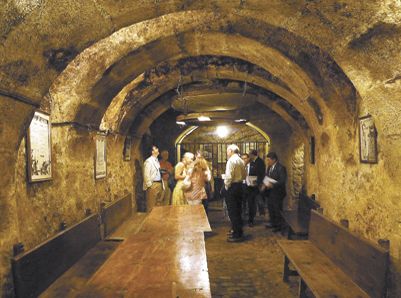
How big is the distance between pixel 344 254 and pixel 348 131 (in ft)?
4.51

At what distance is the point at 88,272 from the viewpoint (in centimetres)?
371

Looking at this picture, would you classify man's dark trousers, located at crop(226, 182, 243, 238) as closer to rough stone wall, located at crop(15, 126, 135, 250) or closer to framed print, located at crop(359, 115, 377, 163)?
rough stone wall, located at crop(15, 126, 135, 250)

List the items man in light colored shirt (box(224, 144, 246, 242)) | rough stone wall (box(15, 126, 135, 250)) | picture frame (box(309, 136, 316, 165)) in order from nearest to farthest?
rough stone wall (box(15, 126, 135, 250)), picture frame (box(309, 136, 316, 165)), man in light colored shirt (box(224, 144, 246, 242))

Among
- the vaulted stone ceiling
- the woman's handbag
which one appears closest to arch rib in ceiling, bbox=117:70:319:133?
the vaulted stone ceiling

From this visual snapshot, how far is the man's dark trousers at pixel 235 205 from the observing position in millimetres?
6750

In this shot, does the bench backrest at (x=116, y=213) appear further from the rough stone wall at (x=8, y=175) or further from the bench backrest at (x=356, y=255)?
the bench backrest at (x=356, y=255)

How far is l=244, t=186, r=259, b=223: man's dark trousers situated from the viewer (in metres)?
8.21

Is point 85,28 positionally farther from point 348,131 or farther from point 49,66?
point 348,131

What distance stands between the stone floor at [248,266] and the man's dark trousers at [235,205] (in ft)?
0.93

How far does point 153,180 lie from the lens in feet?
25.4

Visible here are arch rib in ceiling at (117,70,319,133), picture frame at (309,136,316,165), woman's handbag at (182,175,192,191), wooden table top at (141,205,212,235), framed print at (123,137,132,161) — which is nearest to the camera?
wooden table top at (141,205,212,235)

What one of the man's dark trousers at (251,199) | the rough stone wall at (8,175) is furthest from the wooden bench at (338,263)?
the man's dark trousers at (251,199)

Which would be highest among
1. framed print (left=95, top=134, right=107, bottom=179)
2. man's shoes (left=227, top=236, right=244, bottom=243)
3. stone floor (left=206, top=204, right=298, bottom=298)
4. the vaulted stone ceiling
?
the vaulted stone ceiling

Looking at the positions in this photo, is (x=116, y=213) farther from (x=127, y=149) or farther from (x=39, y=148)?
(x=39, y=148)
